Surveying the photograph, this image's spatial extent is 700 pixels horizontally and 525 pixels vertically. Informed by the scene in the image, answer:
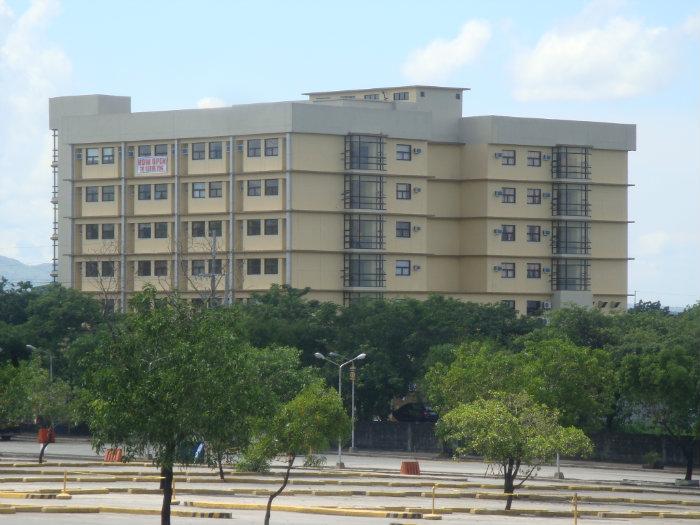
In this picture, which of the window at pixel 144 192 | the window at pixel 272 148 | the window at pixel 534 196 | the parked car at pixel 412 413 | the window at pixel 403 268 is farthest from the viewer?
the window at pixel 534 196

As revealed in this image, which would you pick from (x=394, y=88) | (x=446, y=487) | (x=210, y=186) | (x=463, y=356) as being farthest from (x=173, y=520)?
(x=394, y=88)

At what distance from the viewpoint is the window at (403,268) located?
111 meters

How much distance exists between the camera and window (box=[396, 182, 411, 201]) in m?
110

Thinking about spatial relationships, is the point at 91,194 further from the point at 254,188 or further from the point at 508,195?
the point at 508,195

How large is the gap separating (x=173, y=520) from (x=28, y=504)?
6.90 m

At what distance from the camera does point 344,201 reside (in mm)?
108125

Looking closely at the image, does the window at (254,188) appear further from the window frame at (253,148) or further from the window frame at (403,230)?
the window frame at (403,230)

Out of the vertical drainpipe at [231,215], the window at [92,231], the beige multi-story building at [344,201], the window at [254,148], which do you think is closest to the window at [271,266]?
the beige multi-story building at [344,201]

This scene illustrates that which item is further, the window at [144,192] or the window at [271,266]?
the window at [144,192]

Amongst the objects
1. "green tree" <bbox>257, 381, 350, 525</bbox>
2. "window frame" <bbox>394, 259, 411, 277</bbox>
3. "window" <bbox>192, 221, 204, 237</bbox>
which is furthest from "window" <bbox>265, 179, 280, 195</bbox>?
"green tree" <bbox>257, 381, 350, 525</bbox>

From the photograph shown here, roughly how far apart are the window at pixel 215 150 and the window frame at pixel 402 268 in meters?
14.8

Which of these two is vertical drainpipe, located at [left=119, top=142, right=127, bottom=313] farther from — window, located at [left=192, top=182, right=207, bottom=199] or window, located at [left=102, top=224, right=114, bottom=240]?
window, located at [left=192, top=182, right=207, bottom=199]

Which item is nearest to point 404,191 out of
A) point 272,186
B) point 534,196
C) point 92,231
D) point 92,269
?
point 272,186

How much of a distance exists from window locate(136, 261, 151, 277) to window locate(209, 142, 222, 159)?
951 cm
